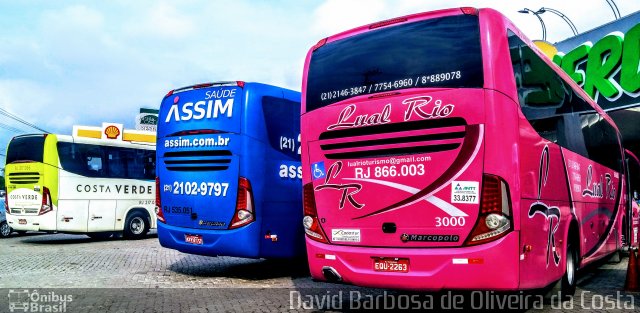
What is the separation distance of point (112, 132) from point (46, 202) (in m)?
3.21

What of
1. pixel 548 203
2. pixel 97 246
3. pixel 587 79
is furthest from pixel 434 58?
pixel 587 79

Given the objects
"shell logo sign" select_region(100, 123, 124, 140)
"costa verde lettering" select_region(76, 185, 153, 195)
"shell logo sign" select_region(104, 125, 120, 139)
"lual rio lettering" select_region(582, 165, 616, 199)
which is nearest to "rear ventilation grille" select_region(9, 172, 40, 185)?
"costa verde lettering" select_region(76, 185, 153, 195)

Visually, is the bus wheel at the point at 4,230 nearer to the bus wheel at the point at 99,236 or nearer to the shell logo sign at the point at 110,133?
the bus wheel at the point at 99,236

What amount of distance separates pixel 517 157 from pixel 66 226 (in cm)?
1406

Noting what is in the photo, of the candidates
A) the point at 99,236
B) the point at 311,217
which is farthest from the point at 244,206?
the point at 99,236

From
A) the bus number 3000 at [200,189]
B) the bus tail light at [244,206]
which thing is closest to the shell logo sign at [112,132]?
the bus number 3000 at [200,189]

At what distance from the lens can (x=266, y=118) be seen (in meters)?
9.40

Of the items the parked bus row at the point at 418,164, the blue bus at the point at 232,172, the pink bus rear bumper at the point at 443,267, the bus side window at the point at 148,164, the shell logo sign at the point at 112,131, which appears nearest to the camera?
the pink bus rear bumper at the point at 443,267

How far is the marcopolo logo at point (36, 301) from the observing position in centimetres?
661

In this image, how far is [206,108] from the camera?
957cm

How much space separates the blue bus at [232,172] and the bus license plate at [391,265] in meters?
3.38

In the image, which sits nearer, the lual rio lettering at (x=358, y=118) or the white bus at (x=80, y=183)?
the lual rio lettering at (x=358, y=118)

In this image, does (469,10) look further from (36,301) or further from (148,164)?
(148,164)

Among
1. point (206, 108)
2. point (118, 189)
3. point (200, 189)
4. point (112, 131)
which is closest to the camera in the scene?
point (200, 189)
